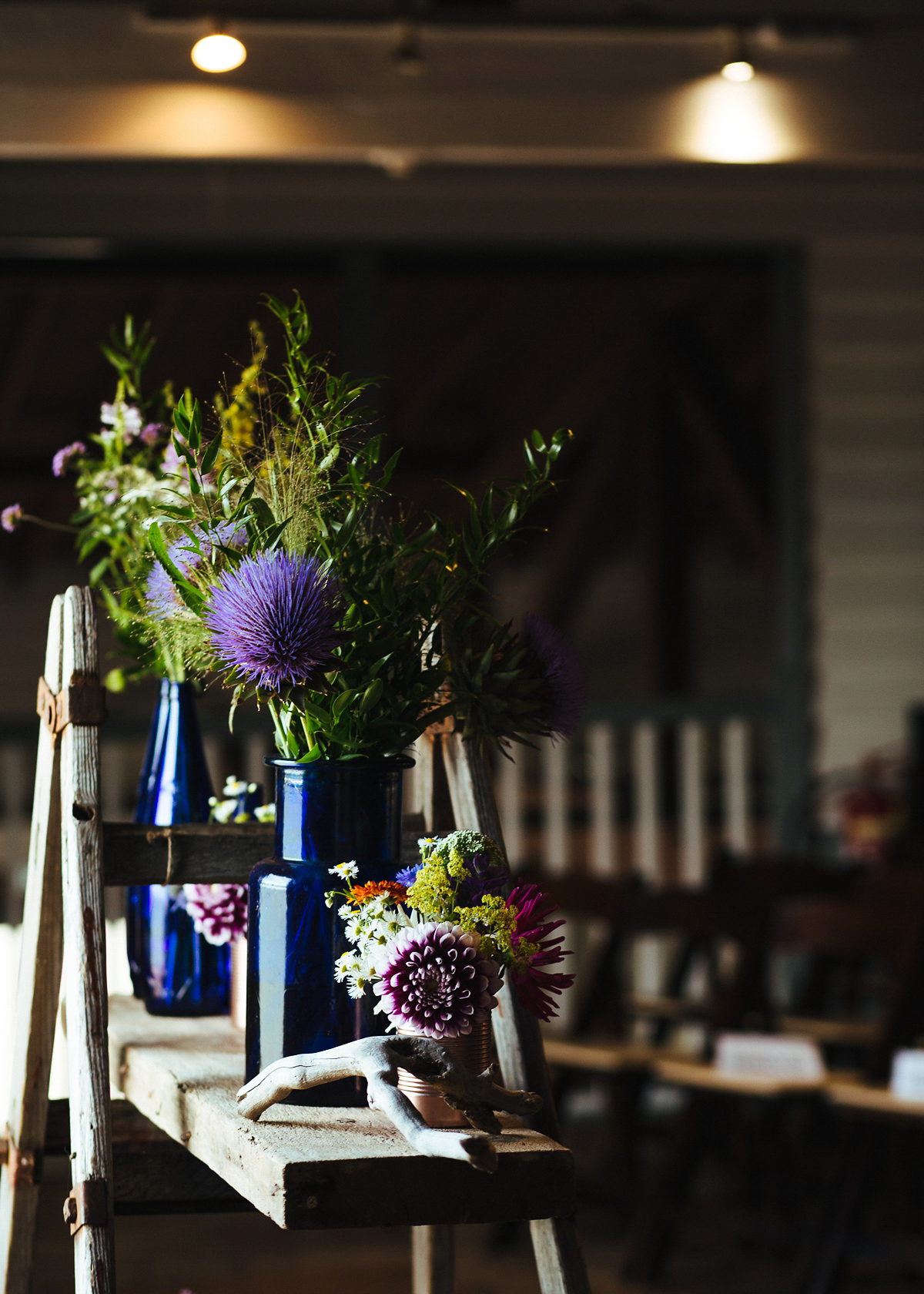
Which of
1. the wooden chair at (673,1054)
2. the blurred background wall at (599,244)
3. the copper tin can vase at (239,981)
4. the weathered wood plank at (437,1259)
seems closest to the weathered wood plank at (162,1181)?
the copper tin can vase at (239,981)

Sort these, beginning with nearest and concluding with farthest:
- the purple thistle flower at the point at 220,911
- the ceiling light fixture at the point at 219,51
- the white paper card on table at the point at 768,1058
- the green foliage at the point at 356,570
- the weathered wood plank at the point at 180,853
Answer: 1. the green foliage at the point at 356,570
2. the weathered wood plank at the point at 180,853
3. the purple thistle flower at the point at 220,911
4. the white paper card on table at the point at 768,1058
5. the ceiling light fixture at the point at 219,51

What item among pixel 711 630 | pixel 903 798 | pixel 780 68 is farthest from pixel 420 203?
pixel 711 630

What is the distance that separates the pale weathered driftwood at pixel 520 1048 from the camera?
1203 millimetres

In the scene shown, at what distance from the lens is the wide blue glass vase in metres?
1.55

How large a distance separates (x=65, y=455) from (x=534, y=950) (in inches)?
29.4

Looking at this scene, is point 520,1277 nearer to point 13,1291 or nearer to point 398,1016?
point 13,1291

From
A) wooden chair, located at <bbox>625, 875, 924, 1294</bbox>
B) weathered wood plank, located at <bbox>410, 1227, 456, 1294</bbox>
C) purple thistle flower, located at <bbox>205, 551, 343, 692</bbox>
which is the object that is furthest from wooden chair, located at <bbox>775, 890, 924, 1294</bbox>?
purple thistle flower, located at <bbox>205, 551, 343, 692</bbox>

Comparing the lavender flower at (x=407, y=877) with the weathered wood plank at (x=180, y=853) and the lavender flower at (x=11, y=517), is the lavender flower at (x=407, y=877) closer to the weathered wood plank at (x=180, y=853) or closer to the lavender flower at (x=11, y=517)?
the weathered wood plank at (x=180, y=853)

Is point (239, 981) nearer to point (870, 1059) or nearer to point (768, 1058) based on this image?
point (768, 1058)

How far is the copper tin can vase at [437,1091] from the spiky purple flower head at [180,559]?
1.28ft

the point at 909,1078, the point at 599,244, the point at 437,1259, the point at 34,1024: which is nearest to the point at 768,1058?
the point at 909,1078

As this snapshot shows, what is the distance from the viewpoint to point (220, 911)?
4.82ft

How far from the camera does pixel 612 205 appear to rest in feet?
19.2

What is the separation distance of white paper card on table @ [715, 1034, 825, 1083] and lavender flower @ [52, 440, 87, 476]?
2.41 meters
